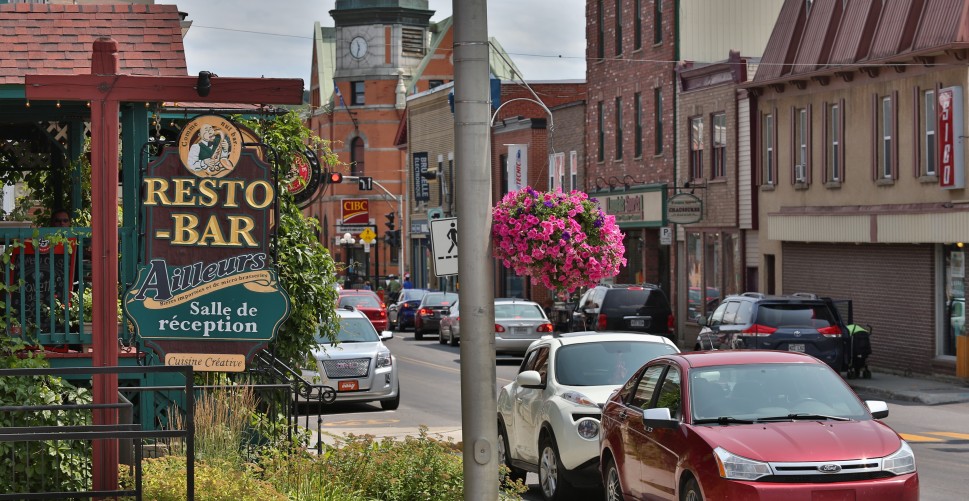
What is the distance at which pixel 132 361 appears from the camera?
42.3 feet

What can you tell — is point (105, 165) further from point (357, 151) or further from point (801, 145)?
point (357, 151)

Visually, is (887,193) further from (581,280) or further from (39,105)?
(39,105)

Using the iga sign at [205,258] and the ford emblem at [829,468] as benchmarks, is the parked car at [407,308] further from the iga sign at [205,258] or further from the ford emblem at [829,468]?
the ford emblem at [829,468]

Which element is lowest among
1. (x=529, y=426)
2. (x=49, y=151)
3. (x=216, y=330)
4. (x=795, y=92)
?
(x=529, y=426)

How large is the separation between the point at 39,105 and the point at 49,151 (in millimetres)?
4443

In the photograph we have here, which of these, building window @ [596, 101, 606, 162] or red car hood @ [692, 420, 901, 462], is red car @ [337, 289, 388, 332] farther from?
red car hood @ [692, 420, 901, 462]

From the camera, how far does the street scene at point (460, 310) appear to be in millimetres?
9969

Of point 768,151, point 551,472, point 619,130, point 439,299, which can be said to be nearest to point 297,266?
point 551,472

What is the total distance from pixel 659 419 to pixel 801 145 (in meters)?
26.9

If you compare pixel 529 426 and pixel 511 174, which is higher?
pixel 511 174

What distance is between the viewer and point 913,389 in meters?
27.0

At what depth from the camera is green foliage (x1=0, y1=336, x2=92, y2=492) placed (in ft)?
32.9

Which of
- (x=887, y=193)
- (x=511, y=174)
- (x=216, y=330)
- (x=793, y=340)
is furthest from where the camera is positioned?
(x=511, y=174)

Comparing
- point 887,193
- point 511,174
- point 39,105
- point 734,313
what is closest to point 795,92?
point 887,193
